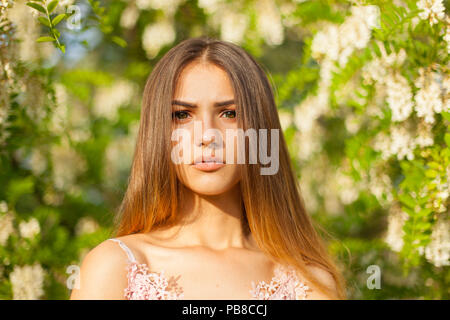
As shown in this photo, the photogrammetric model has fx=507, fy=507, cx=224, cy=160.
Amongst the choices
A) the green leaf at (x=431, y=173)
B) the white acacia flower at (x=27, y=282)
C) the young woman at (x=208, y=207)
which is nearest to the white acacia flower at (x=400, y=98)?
the green leaf at (x=431, y=173)

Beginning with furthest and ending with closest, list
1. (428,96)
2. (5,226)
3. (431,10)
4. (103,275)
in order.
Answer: (5,226) < (428,96) < (431,10) < (103,275)

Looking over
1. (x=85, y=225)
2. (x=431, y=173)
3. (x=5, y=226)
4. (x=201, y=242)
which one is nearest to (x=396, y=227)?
(x=431, y=173)

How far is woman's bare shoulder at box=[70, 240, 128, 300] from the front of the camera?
1.46m

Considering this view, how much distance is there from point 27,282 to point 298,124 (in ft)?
6.84

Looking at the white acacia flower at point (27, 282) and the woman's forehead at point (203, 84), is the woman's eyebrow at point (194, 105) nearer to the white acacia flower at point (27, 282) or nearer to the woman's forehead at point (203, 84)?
the woman's forehead at point (203, 84)

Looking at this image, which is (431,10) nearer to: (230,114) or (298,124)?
(230,114)

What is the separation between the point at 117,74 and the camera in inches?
184

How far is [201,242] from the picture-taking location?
1.72 meters

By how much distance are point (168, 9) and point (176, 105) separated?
6.71 feet

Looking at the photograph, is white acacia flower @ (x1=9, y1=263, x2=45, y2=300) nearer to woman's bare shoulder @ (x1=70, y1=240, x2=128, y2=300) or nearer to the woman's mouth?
woman's bare shoulder @ (x1=70, y1=240, x2=128, y2=300)

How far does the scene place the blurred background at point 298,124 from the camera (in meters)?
2.11

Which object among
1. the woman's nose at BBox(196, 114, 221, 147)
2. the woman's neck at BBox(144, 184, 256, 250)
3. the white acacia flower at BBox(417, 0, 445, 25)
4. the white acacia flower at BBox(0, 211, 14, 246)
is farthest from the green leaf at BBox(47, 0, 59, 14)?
the white acacia flower at BBox(417, 0, 445, 25)

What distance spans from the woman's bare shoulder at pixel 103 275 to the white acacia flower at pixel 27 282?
950 millimetres
